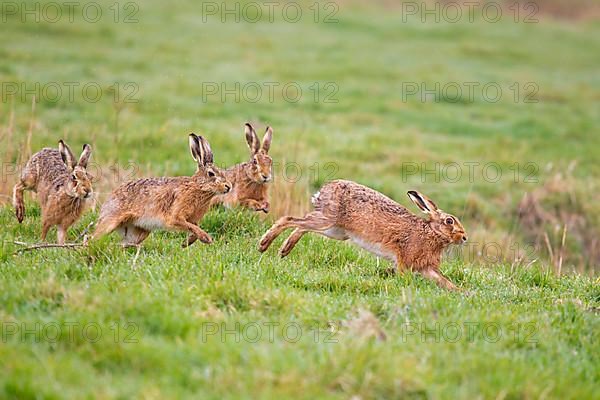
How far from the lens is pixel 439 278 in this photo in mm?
7688

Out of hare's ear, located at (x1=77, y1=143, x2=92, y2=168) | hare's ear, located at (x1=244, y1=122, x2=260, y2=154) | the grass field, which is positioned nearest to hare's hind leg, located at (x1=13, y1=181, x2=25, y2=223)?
the grass field

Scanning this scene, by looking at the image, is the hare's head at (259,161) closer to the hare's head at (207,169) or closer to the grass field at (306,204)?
the grass field at (306,204)

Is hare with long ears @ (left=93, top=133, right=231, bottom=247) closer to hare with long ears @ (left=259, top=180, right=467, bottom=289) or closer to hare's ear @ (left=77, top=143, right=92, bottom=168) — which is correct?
hare's ear @ (left=77, top=143, right=92, bottom=168)

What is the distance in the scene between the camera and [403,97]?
20.5 m

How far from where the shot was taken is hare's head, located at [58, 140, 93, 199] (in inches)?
309

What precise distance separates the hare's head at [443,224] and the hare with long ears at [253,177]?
2.27m

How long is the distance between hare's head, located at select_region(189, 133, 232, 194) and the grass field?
57 centimetres

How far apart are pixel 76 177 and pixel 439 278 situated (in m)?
3.62

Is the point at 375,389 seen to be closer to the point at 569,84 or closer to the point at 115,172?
the point at 115,172

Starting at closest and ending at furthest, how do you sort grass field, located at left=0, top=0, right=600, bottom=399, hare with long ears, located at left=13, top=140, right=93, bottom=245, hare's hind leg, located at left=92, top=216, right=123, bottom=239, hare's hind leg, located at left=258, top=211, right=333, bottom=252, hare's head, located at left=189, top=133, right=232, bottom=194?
grass field, located at left=0, top=0, right=600, bottom=399
hare's hind leg, located at left=92, top=216, right=123, bottom=239
hare with long ears, located at left=13, top=140, right=93, bottom=245
hare's hind leg, located at left=258, top=211, right=333, bottom=252
hare's head, located at left=189, top=133, right=232, bottom=194

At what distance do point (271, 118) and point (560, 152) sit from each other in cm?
608

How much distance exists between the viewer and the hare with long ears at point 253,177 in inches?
388

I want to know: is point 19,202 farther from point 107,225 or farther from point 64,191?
point 107,225

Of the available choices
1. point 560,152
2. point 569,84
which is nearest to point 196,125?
point 560,152
